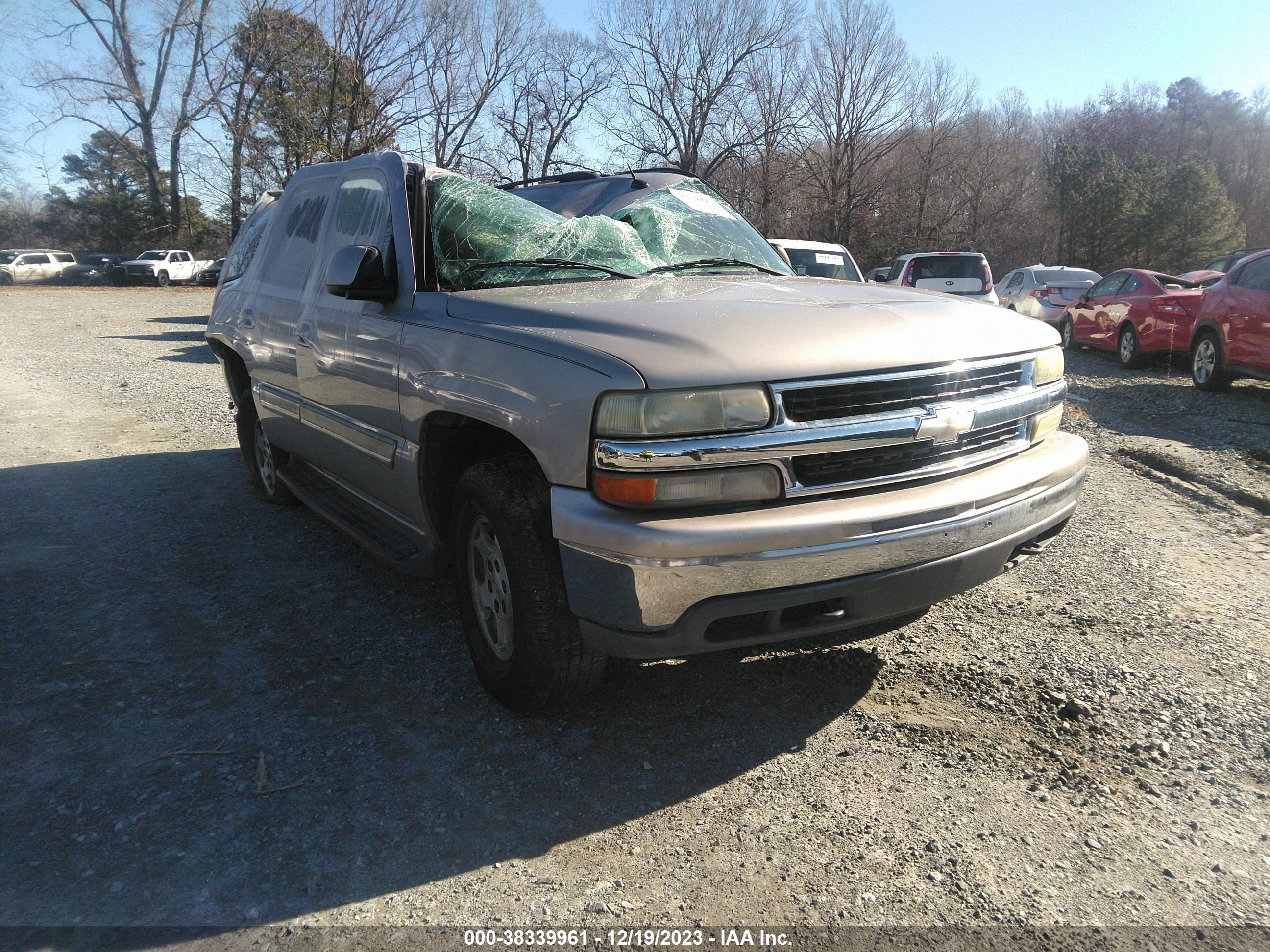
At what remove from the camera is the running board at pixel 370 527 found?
3.46 metres

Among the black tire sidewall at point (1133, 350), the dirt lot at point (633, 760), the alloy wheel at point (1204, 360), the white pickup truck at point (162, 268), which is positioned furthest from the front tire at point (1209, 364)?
the white pickup truck at point (162, 268)

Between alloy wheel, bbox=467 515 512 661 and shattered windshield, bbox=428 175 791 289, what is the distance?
1.02m

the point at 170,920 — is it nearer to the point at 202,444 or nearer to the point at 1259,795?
the point at 1259,795

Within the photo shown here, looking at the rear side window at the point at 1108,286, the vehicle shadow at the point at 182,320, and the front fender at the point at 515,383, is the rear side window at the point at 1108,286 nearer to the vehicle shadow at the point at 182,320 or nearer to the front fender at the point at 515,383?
the front fender at the point at 515,383

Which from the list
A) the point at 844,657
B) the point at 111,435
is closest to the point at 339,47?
the point at 111,435

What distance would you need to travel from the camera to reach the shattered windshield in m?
3.56

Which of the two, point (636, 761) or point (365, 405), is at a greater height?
point (365, 405)

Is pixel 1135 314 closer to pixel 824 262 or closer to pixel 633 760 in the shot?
pixel 824 262

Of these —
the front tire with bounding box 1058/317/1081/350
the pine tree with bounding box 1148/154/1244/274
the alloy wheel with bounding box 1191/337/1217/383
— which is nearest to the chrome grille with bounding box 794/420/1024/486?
the alloy wheel with bounding box 1191/337/1217/383

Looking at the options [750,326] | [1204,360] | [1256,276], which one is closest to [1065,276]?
[1204,360]

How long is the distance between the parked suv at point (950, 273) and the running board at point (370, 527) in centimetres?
1081

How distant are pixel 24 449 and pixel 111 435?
2.34ft

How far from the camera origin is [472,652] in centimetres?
326

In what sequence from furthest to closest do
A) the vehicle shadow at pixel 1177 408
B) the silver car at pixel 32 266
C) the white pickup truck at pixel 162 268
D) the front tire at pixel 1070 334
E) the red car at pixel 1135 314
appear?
the silver car at pixel 32 266 < the white pickup truck at pixel 162 268 < the front tire at pixel 1070 334 < the red car at pixel 1135 314 < the vehicle shadow at pixel 1177 408
